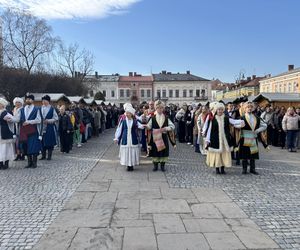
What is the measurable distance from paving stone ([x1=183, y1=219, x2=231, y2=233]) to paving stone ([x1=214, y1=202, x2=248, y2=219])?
0.34 metres

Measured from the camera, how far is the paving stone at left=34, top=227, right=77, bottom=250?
4543 millimetres

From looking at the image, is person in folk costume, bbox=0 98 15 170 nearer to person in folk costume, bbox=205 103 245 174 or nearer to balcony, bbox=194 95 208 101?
person in folk costume, bbox=205 103 245 174

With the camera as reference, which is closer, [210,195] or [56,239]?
[56,239]

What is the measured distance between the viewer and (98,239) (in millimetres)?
4758

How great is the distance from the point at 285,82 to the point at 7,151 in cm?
5505

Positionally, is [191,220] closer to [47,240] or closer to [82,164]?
[47,240]

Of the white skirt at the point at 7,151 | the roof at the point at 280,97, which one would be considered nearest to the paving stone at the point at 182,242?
the white skirt at the point at 7,151

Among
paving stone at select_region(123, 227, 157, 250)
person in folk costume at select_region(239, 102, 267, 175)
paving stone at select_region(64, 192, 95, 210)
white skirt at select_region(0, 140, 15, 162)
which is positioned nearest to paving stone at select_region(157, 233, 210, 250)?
paving stone at select_region(123, 227, 157, 250)

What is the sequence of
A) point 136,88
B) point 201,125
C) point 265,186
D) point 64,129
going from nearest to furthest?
1. point 265,186
2. point 201,125
3. point 64,129
4. point 136,88

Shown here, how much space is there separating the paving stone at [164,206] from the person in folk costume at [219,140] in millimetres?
2721

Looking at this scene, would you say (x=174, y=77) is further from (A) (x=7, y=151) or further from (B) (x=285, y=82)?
(A) (x=7, y=151)

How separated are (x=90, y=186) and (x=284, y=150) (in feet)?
30.8

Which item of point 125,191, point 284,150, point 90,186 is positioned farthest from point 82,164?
point 284,150

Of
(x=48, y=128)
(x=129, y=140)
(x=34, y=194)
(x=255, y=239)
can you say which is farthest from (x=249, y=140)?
(x=48, y=128)
